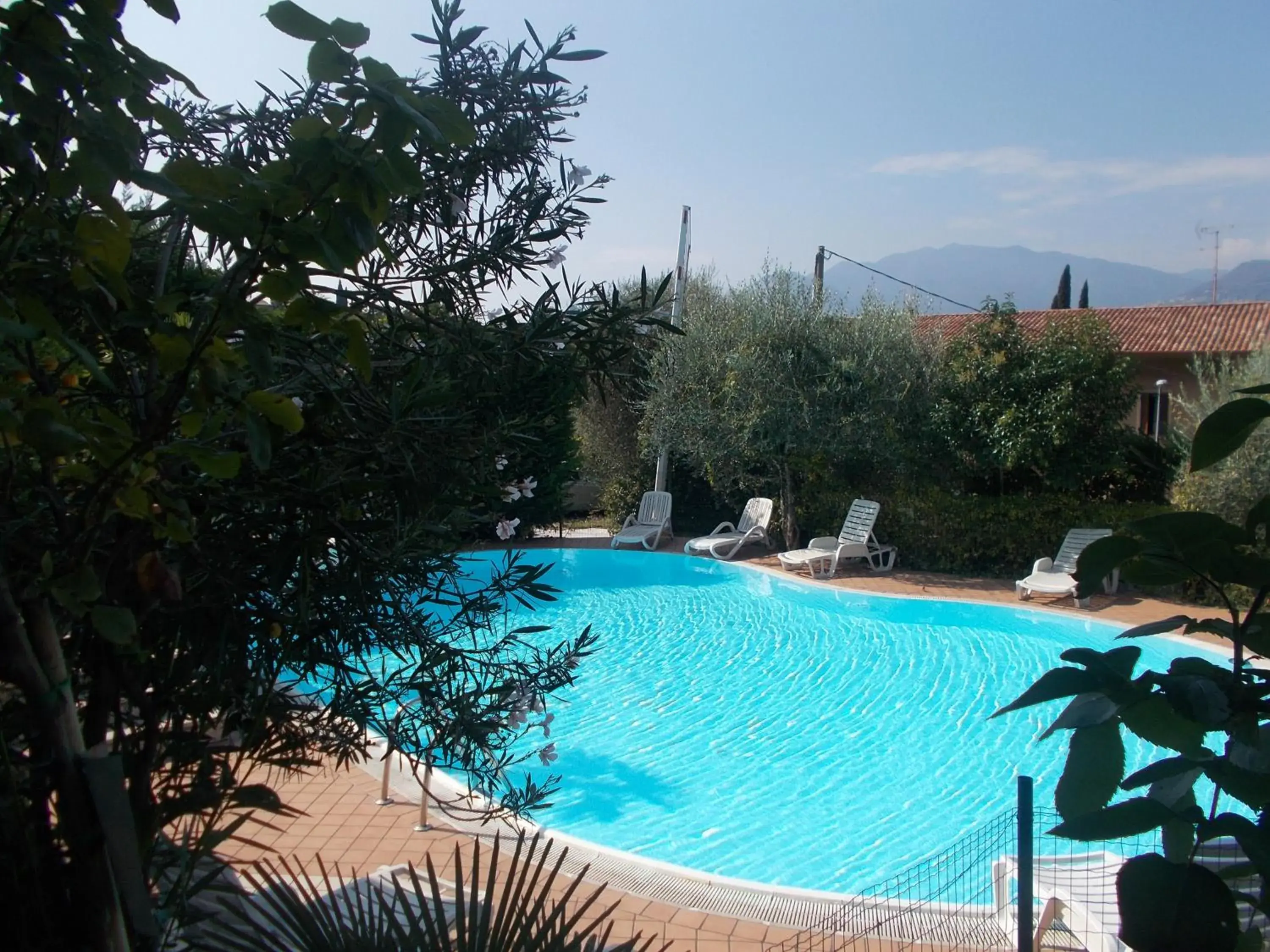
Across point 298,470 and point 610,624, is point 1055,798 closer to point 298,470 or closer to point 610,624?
point 298,470

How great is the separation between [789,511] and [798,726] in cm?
799

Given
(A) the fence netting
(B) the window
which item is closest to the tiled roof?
(B) the window

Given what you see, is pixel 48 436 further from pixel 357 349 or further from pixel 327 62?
pixel 327 62

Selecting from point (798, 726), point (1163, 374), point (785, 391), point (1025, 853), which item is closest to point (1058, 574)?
point (785, 391)

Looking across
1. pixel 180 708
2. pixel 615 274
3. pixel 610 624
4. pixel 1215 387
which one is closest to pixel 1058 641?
pixel 1215 387

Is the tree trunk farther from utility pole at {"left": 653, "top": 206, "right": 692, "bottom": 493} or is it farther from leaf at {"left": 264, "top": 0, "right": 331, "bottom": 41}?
leaf at {"left": 264, "top": 0, "right": 331, "bottom": 41}

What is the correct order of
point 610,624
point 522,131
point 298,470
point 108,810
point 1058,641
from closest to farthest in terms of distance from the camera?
point 108,810
point 298,470
point 522,131
point 1058,641
point 610,624

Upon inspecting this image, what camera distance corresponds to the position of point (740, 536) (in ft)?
54.7

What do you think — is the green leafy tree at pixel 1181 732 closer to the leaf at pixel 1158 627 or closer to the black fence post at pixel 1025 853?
the leaf at pixel 1158 627

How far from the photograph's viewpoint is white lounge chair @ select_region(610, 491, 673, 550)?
17.2 metres

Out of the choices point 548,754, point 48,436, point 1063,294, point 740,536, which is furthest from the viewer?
point 1063,294

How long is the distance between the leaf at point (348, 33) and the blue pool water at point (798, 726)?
174 inches

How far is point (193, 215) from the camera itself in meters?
1.16

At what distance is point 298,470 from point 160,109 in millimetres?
702
